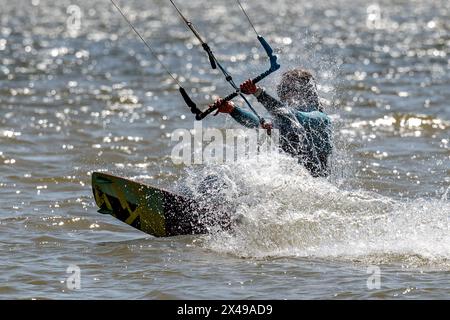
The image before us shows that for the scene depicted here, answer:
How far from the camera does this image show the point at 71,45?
35.1m

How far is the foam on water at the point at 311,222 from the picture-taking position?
9.99m

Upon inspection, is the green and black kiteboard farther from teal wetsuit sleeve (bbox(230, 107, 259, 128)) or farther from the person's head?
the person's head

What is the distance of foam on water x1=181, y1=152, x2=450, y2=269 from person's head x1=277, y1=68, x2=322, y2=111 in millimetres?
620

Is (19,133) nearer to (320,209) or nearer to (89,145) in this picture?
(89,145)

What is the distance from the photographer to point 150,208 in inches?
427

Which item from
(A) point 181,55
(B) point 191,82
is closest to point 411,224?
(B) point 191,82

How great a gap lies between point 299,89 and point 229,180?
4.02 ft

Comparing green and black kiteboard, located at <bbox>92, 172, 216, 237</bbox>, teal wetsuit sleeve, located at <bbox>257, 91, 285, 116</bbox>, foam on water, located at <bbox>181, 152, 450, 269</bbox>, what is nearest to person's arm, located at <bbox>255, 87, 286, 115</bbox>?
teal wetsuit sleeve, located at <bbox>257, 91, 285, 116</bbox>

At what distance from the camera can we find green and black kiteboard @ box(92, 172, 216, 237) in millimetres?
10805

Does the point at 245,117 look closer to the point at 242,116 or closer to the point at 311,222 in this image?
the point at 242,116

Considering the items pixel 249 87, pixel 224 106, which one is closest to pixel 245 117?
pixel 224 106

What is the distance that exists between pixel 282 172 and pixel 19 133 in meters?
7.55

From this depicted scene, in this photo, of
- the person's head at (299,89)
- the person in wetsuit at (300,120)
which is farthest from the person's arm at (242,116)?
the person's head at (299,89)

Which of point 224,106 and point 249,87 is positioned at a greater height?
point 249,87
